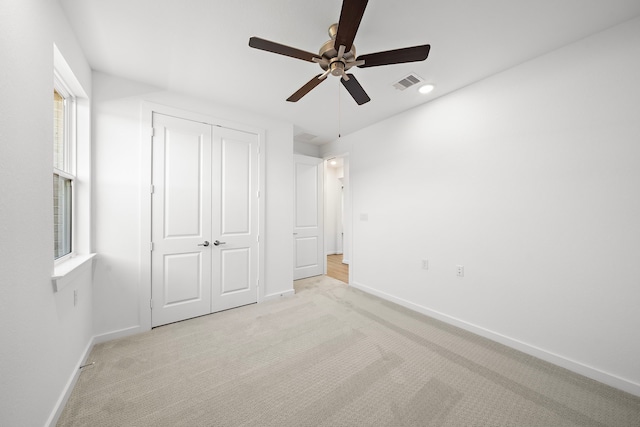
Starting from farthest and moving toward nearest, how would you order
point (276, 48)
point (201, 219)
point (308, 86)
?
point (201, 219)
point (308, 86)
point (276, 48)

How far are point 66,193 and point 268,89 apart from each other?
216cm

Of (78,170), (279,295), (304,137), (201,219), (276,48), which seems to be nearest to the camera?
(276,48)

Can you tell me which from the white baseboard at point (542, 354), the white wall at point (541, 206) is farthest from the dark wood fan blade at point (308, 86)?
the white baseboard at point (542, 354)

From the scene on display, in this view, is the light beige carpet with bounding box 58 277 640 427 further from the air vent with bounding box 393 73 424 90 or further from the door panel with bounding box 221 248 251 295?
the air vent with bounding box 393 73 424 90

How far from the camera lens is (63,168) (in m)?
1.96

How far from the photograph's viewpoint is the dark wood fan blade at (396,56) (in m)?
1.43

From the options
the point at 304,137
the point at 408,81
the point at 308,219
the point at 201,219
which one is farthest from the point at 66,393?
the point at 304,137

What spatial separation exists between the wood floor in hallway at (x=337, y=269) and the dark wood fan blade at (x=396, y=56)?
11.8 feet

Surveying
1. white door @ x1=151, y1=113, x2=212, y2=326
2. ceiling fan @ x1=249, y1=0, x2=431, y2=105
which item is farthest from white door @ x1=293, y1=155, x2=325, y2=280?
ceiling fan @ x1=249, y1=0, x2=431, y2=105

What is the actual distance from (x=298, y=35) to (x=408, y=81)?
1294 millimetres

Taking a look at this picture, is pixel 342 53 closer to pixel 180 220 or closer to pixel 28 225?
pixel 28 225

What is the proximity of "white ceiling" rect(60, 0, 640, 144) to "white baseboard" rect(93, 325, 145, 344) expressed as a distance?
2.67 m

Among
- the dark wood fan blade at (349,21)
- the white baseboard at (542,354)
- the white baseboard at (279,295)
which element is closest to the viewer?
the dark wood fan blade at (349,21)

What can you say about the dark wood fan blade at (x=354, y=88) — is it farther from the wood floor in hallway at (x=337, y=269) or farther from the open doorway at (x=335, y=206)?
the open doorway at (x=335, y=206)
